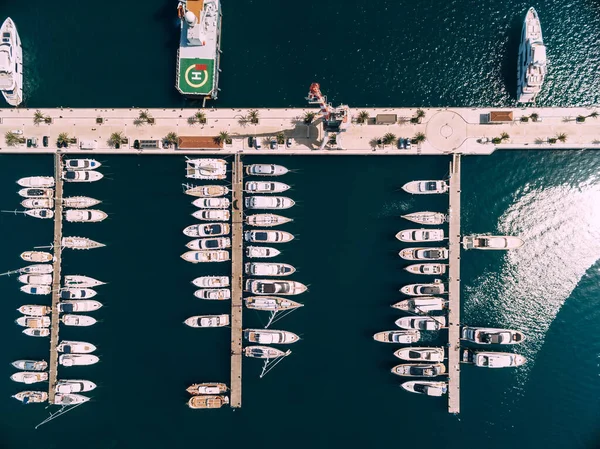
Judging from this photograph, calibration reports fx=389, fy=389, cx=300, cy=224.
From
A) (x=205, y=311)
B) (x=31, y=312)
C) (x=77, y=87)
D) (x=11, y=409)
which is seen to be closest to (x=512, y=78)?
(x=205, y=311)

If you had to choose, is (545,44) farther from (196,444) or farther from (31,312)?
(31,312)

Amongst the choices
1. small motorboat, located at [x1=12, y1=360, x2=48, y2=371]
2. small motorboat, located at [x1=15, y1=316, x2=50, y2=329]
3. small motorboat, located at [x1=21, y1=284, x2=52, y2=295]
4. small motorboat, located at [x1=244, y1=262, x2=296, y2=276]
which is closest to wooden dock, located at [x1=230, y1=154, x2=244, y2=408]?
small motorboat, located at [x1=244, y1=262, x2=296, y2=276]

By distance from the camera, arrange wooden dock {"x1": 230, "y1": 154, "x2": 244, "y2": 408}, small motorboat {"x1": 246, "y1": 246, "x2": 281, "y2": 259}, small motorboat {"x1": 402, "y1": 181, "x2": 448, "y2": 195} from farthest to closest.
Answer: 1. wooden dock {"x1": 230, "y1": 154, "x2": 244, "y2": 408}
2. small motorboat {"x1": 246, "y1": 246, "x2": 281, "y2": 259}
3. small motorboat {"x1": 402, "y1": 181, "x2": 448, "y2": 195}

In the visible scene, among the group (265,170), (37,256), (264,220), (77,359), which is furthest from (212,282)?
(37,256)

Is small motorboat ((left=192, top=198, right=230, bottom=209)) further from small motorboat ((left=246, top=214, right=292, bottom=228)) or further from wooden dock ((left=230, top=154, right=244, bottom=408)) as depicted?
small motorboat ((left=246, top=214, right=292, bottom=228))

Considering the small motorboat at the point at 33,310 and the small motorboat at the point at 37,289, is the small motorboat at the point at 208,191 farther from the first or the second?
the small motorboat at the point at 33,310

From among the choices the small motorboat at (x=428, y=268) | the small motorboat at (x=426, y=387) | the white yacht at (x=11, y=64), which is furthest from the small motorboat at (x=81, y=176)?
the small motorboat at (x=426, y=387)

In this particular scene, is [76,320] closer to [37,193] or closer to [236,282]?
[37,193]
